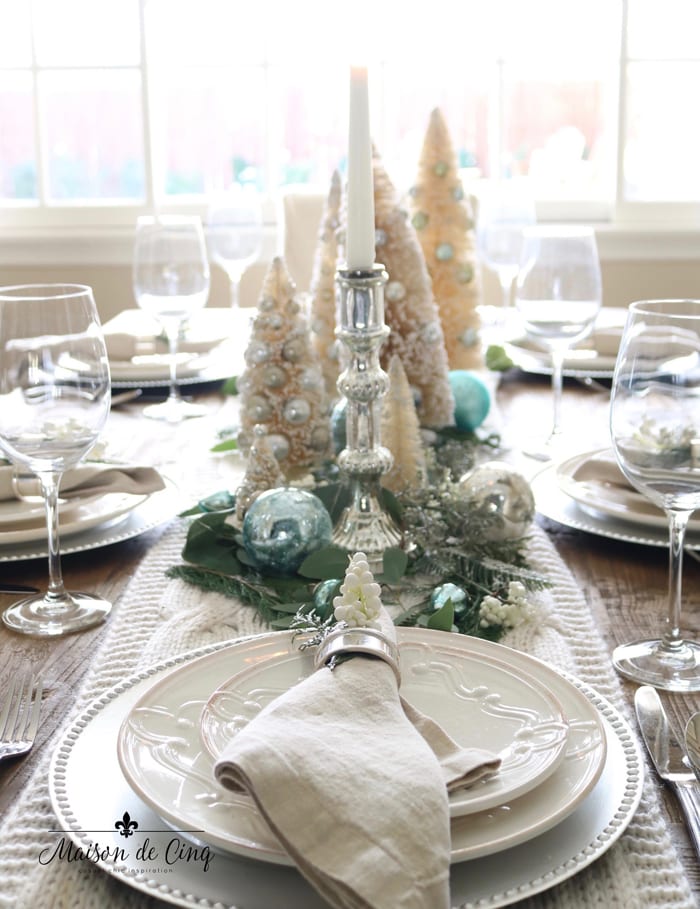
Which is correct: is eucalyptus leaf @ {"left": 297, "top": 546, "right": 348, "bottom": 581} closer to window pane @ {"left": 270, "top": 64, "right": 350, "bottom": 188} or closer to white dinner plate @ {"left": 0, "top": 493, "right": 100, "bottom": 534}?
white dinner plate @ {"left": 0, "top": 493, "right": 100, "bottom": 534}

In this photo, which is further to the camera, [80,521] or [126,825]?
[80,521]

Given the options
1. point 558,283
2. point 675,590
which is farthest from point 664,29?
point 675,590

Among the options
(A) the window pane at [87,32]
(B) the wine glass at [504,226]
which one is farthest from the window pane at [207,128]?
(B) the wine glass at [504,226]

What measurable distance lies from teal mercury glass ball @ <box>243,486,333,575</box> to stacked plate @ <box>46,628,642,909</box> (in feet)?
0.65

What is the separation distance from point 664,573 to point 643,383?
264 millimetres

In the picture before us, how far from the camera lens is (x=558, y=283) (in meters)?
1.32

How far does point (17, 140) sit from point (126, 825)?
336 cm

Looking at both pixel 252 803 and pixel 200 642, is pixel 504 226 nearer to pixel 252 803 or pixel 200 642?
pixel 200 642

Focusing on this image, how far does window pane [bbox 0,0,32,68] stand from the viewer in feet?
11.0

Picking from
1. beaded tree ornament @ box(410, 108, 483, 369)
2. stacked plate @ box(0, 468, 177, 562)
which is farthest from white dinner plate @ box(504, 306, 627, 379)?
stacked plate @ box(0, 468, 177, 562)

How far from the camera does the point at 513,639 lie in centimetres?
76

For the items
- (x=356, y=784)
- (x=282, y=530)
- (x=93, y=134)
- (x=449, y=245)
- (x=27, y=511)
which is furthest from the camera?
(x=93, y=134)

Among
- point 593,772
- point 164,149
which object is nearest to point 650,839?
point 593,772

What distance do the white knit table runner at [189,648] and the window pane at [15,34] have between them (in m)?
2.84
